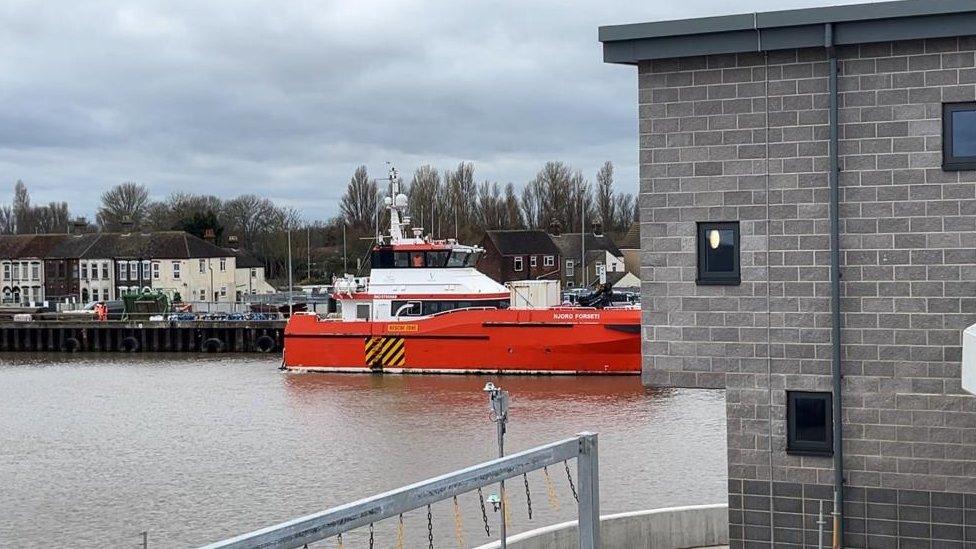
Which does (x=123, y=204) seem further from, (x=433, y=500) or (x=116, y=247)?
(x=433, y=500)

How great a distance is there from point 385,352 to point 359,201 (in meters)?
60.9

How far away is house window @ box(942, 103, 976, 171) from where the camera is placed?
9898mm

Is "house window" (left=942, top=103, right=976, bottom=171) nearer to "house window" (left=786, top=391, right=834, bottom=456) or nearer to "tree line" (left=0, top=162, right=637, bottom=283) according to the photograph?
"house window" (left=786, top=391, right=834, bottom=456)

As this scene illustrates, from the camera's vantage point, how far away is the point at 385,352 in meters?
38.4

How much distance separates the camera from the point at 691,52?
10508 mm

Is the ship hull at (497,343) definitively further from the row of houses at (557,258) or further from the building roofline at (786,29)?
the row of houses at (557,258)

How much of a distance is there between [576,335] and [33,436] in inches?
605

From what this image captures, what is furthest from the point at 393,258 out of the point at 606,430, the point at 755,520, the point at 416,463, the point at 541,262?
the point at 541,262

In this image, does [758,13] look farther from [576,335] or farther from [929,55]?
[576,335]

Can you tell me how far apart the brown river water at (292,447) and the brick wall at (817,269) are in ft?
17.5

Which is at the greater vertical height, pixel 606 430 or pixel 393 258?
pixel 393 258

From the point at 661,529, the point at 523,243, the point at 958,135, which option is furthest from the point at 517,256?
the point at 958,135

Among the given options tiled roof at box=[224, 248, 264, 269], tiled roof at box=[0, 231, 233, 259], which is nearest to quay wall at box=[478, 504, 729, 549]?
tiled roof at box=[0, 231, 233, 259]

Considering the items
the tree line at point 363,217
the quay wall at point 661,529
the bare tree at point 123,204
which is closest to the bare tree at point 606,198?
the tree line at point 363,217
